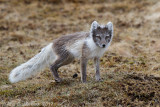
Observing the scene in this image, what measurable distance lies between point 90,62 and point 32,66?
8.09 ft

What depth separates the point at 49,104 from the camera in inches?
226

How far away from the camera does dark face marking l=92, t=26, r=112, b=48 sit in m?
6.73

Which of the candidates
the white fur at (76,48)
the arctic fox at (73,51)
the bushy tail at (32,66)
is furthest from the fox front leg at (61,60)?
the bushy tail at (32,66)

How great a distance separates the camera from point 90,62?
923cm

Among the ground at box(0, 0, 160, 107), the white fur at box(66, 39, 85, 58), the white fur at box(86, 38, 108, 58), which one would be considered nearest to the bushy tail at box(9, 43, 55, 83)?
the ground at box(0, 0, 160, 107)

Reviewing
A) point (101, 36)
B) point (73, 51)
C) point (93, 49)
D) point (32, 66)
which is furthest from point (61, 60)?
point (101, 36)

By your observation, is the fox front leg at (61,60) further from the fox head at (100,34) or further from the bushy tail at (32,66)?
the fox head at (100,34)

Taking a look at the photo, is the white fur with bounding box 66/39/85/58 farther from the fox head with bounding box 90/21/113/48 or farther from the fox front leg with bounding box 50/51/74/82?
the fox head with bounding box 90/21/113/48

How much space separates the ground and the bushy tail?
24 centimetres

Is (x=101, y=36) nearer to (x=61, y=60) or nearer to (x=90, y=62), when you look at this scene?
(x=61, y=60)

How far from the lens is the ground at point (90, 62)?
6145 mm

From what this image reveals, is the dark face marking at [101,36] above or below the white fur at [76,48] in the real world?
above

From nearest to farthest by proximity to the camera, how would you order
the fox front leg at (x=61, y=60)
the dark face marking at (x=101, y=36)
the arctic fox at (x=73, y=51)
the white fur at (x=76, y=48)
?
the dark face marking at (x=101, y=36)
the arctic fox at (x=73, y=51)
the white fur at (x=76, y=48)
the fox front leg at (x=61, y=60)

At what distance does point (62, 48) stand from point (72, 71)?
1.41 metres
